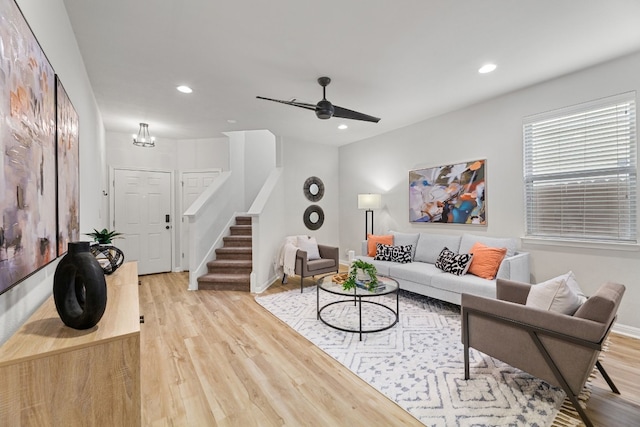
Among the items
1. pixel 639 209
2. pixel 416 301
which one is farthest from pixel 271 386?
pixel 639 209

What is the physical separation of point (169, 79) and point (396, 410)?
362 cm

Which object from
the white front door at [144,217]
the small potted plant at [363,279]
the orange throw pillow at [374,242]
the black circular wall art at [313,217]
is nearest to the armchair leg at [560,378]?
the small potted plant at [363,279]

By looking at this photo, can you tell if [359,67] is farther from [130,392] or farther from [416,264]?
[130,392]

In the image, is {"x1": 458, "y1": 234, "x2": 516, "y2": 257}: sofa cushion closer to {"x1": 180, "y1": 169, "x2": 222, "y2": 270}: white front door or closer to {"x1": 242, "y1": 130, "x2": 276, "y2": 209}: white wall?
{"x1": 242, "y1": 130, "x2": 276, "y2": 209}: white wall

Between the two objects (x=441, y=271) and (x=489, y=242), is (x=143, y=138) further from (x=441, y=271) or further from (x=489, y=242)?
(x=489, y=242)

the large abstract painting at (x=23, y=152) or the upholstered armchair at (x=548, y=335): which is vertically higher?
the large abstract painting at (x=23, y=152)

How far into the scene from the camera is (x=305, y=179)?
5656mm

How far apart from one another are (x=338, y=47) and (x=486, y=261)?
9.05ft

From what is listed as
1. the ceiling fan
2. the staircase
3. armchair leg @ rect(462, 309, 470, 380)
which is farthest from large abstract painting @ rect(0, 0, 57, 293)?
the staircase

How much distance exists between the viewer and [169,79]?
3.02 metres

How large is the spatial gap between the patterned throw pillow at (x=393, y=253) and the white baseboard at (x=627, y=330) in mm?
2150

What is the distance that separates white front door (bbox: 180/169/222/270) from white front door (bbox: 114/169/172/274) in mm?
251

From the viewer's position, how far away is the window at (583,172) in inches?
107

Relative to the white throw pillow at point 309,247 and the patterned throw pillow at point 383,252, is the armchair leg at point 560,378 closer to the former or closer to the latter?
the patterned throw pillow at point 383,252
